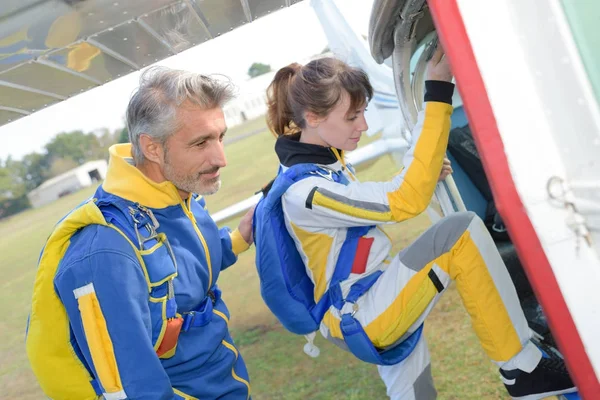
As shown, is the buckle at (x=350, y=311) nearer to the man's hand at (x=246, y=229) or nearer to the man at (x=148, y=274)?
the man at (x=148, y=274)

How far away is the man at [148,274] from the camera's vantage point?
159 centimetres

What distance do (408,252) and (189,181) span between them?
0.82 meters

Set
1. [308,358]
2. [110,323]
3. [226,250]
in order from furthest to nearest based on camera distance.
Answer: [308,358] < [226,250] < [110,323]

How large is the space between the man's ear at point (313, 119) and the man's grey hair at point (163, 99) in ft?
1.11

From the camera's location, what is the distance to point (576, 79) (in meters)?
0.97

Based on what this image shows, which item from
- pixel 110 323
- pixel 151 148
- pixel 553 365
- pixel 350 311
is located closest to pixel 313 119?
pixel 151 148

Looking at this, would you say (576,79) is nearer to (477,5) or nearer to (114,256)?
(477,5)

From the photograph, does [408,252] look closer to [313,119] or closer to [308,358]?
[313,119]

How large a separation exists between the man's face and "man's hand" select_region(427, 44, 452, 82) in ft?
2.53

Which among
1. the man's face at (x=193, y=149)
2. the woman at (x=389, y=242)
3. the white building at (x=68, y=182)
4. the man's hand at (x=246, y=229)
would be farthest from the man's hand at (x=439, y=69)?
the white building at (x=68, y=182)

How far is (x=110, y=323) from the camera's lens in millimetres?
1583

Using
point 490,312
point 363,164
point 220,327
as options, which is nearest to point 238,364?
point 220,327

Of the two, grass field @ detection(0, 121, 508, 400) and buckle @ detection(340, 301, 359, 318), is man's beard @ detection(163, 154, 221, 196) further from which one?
grass field @ detection(0, 121, 508, 400)

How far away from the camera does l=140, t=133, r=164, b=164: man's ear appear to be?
6.56 ft
